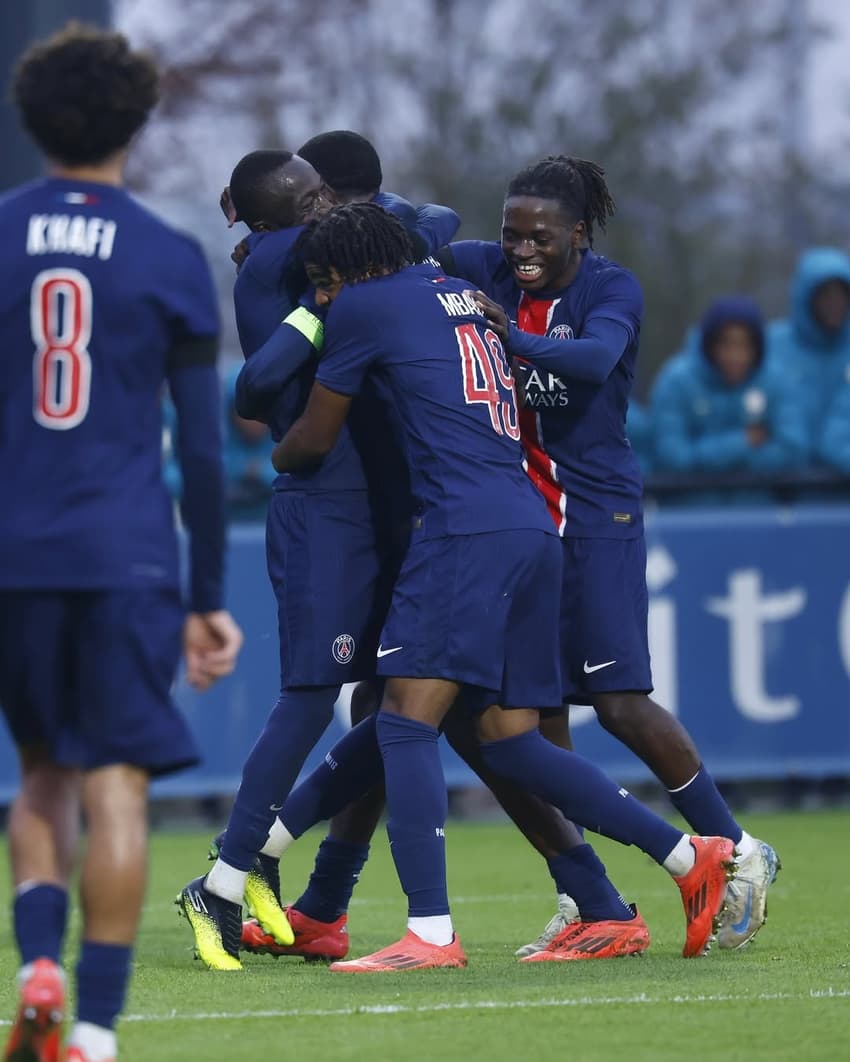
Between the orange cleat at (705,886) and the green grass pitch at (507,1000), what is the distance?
0.09m

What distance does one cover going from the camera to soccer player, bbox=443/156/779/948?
21.3ft

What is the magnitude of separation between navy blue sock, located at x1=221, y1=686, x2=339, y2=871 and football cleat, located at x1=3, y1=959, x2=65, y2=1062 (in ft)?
6.87

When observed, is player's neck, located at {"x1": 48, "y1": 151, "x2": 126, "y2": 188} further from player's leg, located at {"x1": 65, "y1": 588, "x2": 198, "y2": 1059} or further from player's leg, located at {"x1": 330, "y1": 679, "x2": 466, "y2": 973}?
player's leg, located at {"x1": 330, "y1": 679, "x2": 466, "y2": 973}

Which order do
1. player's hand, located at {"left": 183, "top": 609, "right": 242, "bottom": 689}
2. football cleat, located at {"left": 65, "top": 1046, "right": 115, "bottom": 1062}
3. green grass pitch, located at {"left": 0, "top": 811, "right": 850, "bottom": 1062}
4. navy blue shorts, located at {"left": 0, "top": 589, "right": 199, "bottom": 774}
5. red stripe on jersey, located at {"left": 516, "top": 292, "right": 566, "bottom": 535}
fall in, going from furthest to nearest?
1. red stripe on jersey, located at {"left": 516, "top": 292, "right": 566, "bottom": 535}
2. green grass pitch, located at {"left": 0, "top": 811, "right": 850, "bottom": 1062}
3. player's hand, located at {"left": 183, "top": 609, "right": 242, "bottom": 689}
4. navy blue shorts, located at {"left": 0, "top": 589, "right": 199, "bottom": 774}
5. football cleat, located at {"left": 65, "top": 1046, "right": 115, "bottom": 1062}

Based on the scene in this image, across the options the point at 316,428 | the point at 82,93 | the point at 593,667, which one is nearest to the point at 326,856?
the point at 593,667

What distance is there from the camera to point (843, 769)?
11.4 meters

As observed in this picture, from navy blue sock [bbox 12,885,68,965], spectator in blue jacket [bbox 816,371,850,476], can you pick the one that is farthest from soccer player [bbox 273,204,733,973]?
spectator in blue jacket [bbox 816,371,850,476]

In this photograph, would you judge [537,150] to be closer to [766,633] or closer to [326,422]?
[766,633]

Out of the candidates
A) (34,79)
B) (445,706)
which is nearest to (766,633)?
(445,706)

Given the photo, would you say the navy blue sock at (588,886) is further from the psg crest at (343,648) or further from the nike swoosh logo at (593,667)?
the psg crest at (343,648)

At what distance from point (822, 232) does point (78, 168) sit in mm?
24667

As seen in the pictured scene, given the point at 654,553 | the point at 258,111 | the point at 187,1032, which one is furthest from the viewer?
the point at 258,111

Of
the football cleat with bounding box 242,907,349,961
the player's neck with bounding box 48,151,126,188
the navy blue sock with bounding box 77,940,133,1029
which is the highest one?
the player's neck with bounding box 48,151,126,188

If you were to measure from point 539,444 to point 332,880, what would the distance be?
1.42 metres
